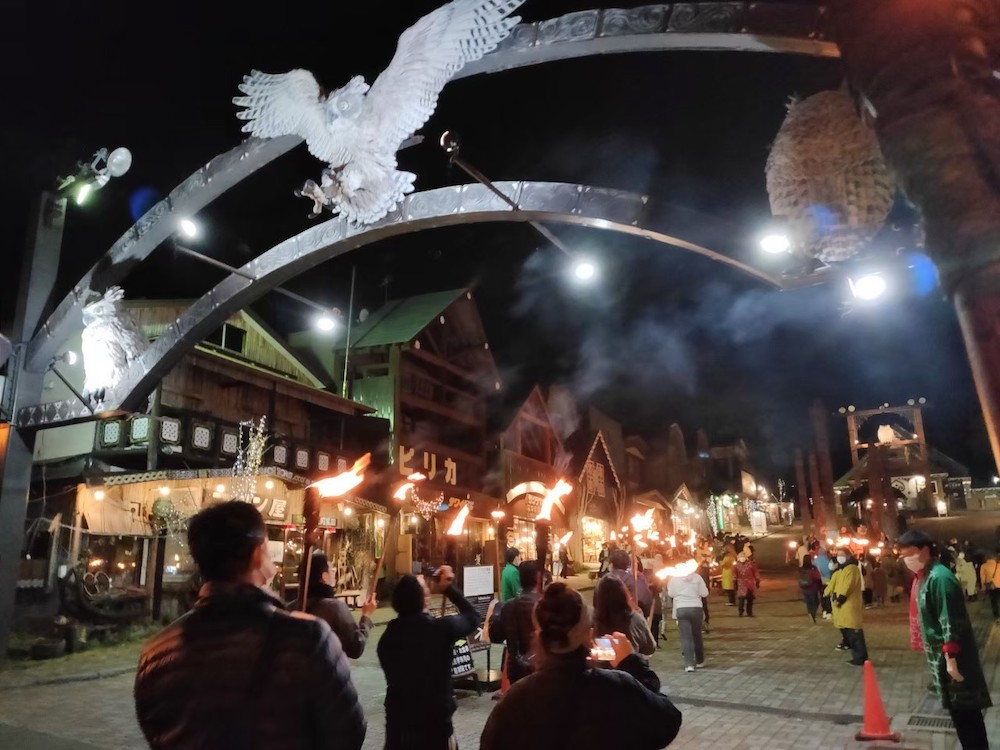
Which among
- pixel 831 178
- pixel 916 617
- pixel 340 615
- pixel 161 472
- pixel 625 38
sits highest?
pixel 625 38

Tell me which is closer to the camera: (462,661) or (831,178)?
(831,178)

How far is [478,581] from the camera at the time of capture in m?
10.3

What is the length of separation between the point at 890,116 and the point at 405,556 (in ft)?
89.4

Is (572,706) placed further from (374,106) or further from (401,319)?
(401,319)

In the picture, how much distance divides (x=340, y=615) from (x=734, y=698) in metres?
6.82

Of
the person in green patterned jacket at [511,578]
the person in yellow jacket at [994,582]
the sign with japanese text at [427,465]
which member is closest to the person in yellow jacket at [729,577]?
the person in yellow jacket at [994,582]

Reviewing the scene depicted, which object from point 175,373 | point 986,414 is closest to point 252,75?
point 986,414

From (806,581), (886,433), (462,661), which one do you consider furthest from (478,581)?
(886,433)

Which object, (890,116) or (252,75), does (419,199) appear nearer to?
(252,75)

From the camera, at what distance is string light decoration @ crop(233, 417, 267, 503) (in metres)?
18.2

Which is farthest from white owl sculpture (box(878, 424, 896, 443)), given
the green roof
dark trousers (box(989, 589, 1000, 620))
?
dark trousers (box(989, 589, 1000, 620))

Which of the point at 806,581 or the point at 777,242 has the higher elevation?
the point at 777,242

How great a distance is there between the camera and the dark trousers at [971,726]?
5426 millimetres

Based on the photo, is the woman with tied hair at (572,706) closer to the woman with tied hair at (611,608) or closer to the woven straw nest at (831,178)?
the woman with tied hair at (611,608)
